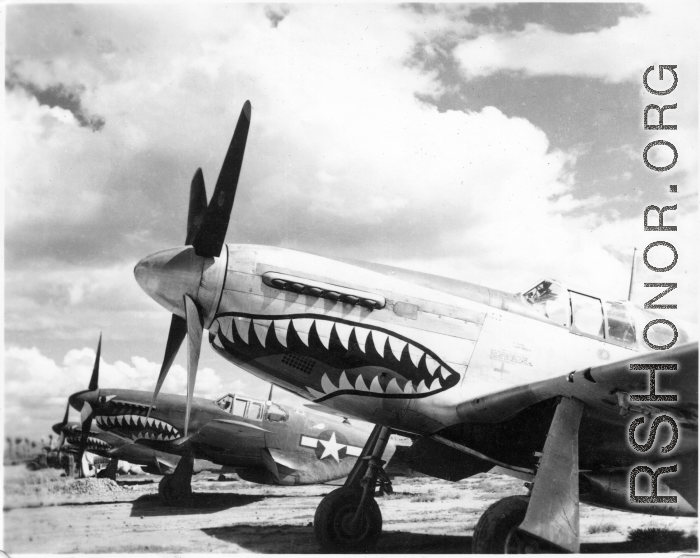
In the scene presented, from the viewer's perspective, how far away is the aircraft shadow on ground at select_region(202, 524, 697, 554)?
16.3ft

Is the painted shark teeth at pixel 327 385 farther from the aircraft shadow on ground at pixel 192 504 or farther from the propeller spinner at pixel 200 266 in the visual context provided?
the aircraft shadow on ground at pixel 192 504

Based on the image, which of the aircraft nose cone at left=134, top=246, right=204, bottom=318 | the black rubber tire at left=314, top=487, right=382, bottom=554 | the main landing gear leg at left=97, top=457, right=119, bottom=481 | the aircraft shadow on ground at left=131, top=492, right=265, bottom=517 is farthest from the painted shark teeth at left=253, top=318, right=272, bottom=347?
the main landing gear leg at left=97, top=457, right=119, bottom=481

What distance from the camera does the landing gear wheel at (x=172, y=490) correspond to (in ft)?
28.3

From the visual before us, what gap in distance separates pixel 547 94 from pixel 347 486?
4.11 m

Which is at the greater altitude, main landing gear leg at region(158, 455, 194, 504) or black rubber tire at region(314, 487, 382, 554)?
black rubber tire at region(314, 487, 382, 554)

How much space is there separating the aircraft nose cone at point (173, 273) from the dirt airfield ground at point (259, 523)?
8.03 feet

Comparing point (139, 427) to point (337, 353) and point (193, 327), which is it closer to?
point (193, 327)

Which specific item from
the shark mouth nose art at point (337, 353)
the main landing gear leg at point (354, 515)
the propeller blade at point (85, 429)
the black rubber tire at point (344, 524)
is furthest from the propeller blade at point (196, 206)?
the propeller blade at point (85, 429)

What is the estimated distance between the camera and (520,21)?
549 centimetres

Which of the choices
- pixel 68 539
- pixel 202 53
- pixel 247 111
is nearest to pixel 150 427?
pixel 68 539

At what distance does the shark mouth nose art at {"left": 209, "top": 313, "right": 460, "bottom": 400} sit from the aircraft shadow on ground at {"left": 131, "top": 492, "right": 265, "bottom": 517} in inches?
176

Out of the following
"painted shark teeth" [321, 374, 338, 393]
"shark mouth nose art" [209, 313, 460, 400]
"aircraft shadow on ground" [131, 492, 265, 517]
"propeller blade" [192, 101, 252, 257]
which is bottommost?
"aircraft shadow on ground" [131, 492, 265, 517]

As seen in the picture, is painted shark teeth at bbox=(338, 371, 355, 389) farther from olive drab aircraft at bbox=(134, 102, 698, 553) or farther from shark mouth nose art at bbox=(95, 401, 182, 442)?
shark mouth nose art at bbox=(95, 401, 182, 442)

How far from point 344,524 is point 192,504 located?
14.4 ft
